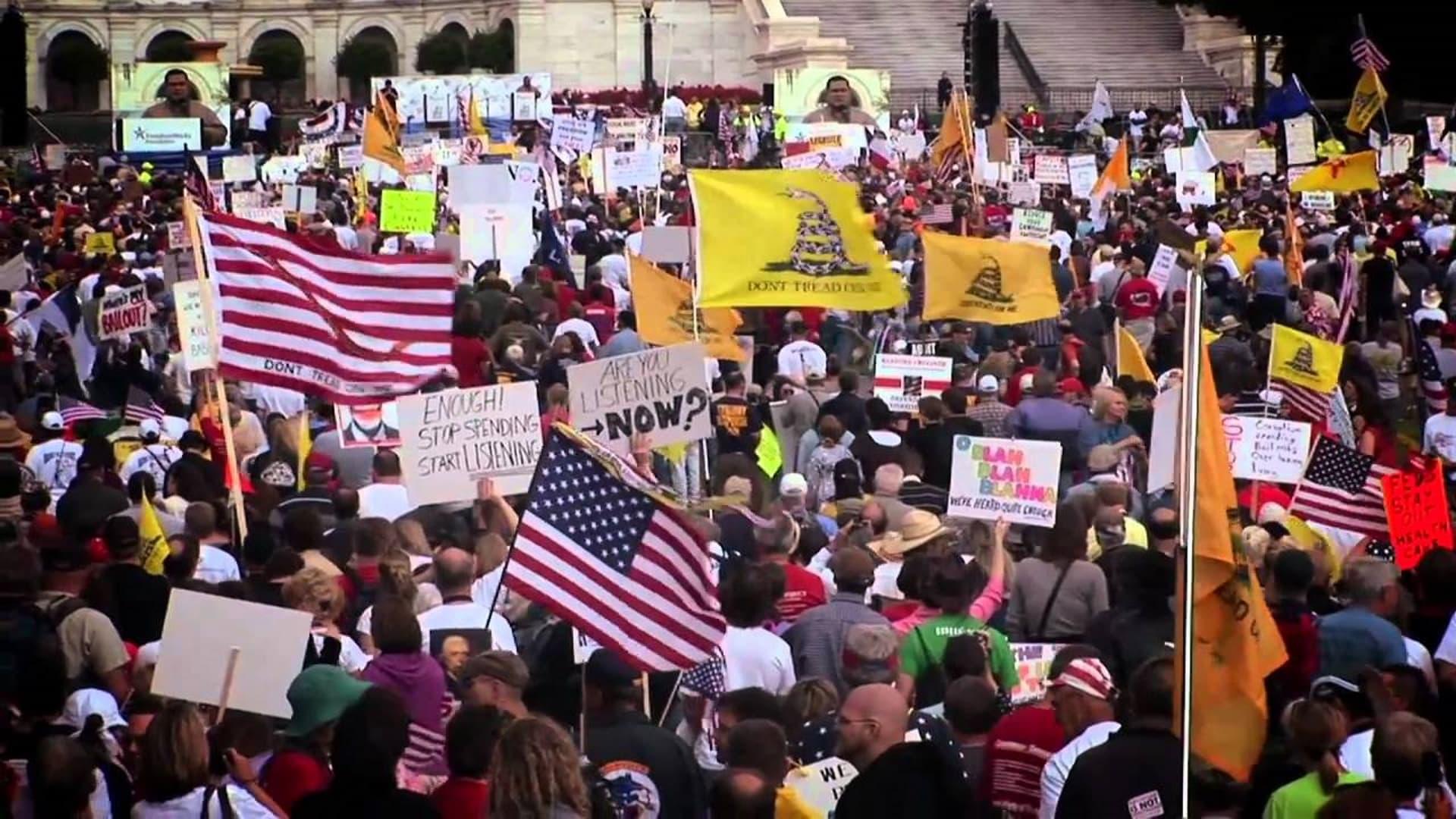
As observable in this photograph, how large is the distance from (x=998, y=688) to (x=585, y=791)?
2.54m

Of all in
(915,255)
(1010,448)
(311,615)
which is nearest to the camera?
(311,615)

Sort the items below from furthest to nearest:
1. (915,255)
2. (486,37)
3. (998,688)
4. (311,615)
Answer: (486,37)
(915,255)
(998,688)
(311,615)

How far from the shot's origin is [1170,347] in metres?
18.5

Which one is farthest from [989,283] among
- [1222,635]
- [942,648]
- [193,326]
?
[1222,635]

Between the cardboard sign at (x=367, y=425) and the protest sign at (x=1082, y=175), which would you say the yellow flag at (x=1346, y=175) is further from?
the cardboard sign at (x=367, y=425)

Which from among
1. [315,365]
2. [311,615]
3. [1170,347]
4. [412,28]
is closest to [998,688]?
[311,615]

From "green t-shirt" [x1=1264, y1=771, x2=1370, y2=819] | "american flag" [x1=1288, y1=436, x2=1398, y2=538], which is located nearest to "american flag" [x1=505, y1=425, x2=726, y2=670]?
"green t-shirt" [x1=1264, y1=771, x2=1370, y2=819]

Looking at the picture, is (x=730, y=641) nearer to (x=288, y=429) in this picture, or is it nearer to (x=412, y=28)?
(x=288, y=429)

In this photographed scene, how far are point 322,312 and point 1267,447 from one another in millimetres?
4391

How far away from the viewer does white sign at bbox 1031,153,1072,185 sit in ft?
104

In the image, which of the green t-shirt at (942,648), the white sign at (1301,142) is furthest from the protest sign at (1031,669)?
the white sign at (1301,142)

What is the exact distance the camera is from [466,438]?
11.2 m

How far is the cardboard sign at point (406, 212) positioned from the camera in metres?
24.6

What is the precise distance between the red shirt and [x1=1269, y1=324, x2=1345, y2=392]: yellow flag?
6254mm
